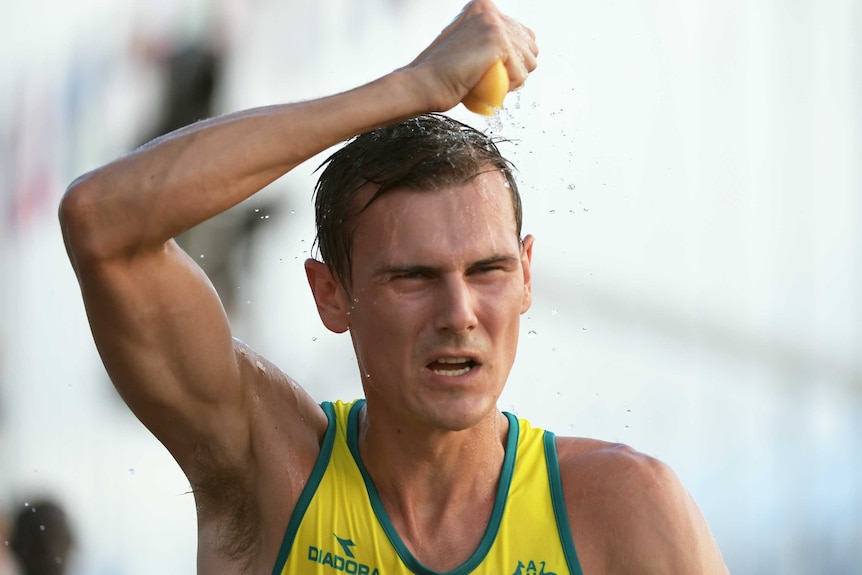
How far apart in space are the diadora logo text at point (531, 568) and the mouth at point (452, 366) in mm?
343

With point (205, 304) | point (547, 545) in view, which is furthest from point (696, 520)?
point (205, 304)

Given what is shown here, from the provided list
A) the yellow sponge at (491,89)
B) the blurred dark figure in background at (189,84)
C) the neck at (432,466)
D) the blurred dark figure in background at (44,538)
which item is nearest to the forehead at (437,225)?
the yellow sponge at (491,89)

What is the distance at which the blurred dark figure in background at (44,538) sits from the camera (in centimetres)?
361

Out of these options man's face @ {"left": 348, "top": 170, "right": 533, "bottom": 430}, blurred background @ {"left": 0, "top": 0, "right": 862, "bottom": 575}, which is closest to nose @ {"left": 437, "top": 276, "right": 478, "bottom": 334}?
man's face @ {"left": 348, "top": 170, "right": 533, "bottom": 430}

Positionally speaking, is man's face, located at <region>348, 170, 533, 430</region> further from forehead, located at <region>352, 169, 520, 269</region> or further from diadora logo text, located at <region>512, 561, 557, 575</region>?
diadora logo text, located at <region>512, 561, 557, 575</region>

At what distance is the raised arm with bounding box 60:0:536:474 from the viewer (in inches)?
67.2

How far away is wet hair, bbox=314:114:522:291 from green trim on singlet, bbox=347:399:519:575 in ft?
1.05

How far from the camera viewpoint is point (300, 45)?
379 centimetres

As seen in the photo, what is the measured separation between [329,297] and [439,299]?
0.30m

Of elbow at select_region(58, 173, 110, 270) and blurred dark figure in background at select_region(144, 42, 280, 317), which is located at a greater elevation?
blurred dark figure in background at select_region(144, 42, 280, 317)

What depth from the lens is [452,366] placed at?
1.89 metres

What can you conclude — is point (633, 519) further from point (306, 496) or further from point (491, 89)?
point (491, 89)

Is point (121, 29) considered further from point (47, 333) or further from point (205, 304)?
point (205, 304)

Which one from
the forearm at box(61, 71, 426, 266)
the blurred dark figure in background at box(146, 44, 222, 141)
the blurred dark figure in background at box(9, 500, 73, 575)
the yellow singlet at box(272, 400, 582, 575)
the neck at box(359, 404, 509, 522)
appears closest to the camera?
→ the forearm at box(61, 71, 426, 266)
